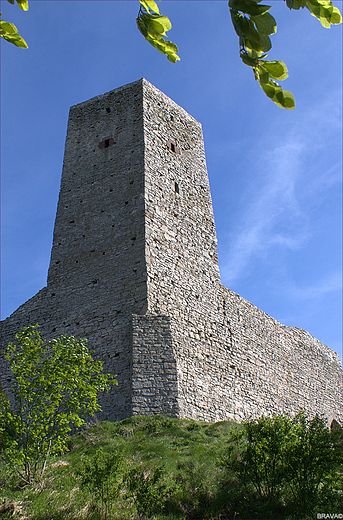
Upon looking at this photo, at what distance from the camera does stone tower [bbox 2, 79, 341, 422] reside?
10016mm

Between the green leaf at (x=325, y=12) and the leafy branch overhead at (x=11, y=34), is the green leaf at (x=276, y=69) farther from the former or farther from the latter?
the leafy branch overhead at (x=11, y=34)

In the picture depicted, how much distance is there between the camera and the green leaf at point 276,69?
86.5 inches

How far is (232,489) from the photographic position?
19.2 feet

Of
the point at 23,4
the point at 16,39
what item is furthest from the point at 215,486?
the point at 23,4

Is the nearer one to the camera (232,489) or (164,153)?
(232,489)

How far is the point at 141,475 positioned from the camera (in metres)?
5.52

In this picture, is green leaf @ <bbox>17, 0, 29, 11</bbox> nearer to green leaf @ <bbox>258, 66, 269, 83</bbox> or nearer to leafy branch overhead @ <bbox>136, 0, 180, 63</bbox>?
leafy branch overhead @ <bbox>136, 0, 180, 63</bbox>

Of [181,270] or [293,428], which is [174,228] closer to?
[181,270]

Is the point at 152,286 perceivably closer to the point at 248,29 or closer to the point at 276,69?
the point at 276,69

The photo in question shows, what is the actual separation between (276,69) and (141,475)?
17.1 ft

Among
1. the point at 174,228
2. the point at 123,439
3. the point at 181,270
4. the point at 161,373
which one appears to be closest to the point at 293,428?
the point at 123,439

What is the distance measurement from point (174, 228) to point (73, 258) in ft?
10.3

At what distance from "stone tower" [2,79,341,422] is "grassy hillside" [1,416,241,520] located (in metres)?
0.85

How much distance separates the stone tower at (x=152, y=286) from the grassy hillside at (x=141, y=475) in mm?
851
